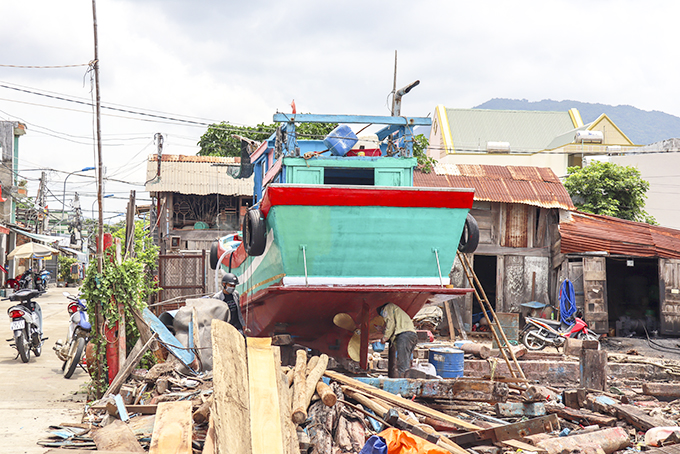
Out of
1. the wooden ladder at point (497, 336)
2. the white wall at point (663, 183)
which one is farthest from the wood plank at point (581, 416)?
the white wall at point (663, 183)

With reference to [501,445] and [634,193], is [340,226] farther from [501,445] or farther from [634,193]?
[634,193]

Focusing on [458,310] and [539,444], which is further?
[458,310]

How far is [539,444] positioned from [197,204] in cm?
2005

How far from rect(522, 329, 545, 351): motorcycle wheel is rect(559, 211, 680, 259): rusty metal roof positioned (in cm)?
285

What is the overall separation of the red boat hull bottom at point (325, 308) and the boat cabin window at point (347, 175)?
1861 millimetres

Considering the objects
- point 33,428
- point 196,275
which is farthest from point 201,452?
point 196,275

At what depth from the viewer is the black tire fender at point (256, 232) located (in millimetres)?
8328

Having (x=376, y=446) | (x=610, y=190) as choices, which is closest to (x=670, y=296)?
(x=610, y=190)

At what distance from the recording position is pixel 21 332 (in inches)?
412

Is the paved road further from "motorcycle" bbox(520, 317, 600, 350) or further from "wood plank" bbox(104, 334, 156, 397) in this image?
"motorcycle" bbox(520, 317, 600, 350)

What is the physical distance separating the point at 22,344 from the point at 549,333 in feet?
38.8

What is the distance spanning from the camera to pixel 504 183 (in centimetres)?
1823

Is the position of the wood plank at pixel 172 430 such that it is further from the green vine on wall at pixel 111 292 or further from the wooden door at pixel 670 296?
the wooden door at pixel 670 296

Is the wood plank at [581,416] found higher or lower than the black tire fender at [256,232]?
lower
